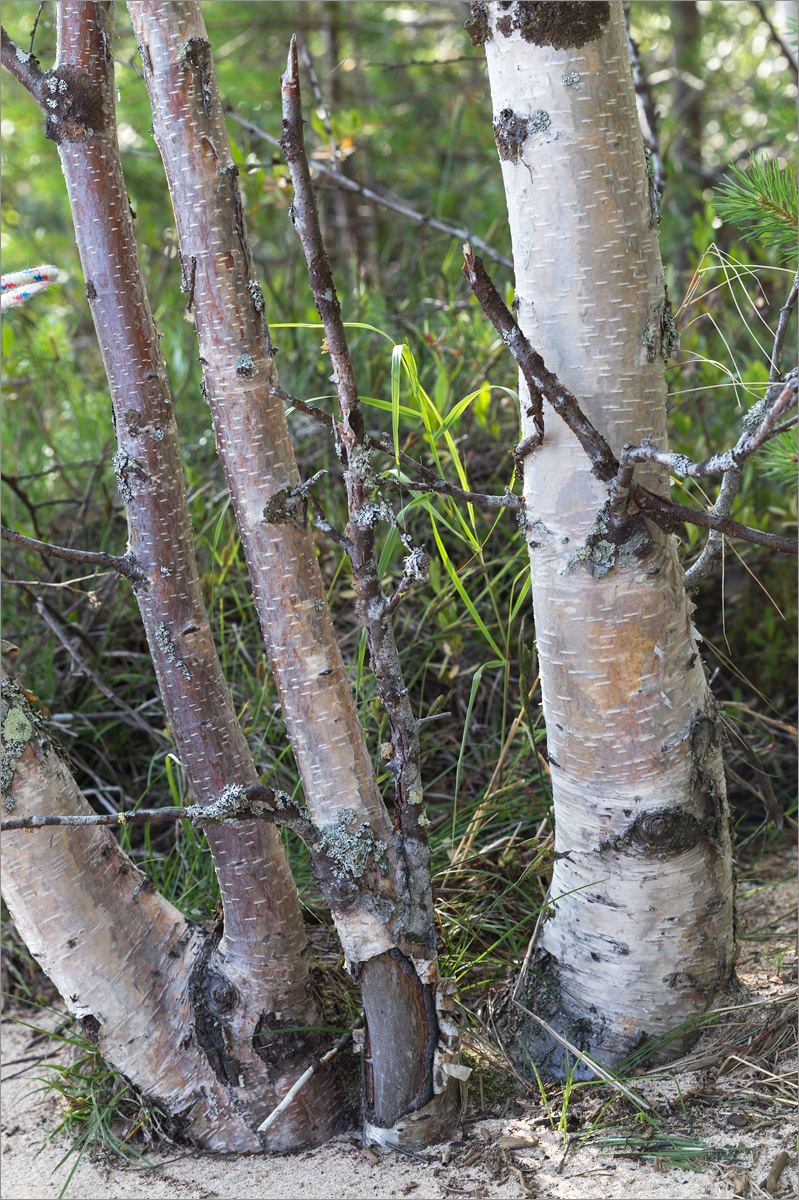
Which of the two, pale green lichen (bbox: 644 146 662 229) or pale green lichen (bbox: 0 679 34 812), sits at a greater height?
pale green lichen (bbox: 644 146 662 229)

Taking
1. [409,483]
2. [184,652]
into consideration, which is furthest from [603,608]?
[184,652]

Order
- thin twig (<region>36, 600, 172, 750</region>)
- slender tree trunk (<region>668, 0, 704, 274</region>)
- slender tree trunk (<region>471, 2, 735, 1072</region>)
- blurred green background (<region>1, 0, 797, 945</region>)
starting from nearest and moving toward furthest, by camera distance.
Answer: slender tree trunk (<region>471, 2, 735, 1072</region>)
blurred green background (<region>1, 0, 797, 945</region>)
thin twig (<region>36, 600, 172, 750</region>)
slender tree trunk (<region>668, 0, 704, 274</region>)

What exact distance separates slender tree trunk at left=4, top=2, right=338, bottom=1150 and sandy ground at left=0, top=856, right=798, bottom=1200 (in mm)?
86

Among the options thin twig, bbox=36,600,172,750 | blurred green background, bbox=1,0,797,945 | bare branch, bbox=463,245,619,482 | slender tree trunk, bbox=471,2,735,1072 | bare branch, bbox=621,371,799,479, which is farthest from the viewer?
thin twig, bbox=36,600,172,750

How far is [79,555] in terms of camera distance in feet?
3.65

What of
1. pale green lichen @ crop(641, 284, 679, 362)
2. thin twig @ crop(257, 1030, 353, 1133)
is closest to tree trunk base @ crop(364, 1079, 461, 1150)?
thin twig @ crop(257, 1030, 353, 1133)

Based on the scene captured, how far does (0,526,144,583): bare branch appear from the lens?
3.52 feet

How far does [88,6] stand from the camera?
1.14m

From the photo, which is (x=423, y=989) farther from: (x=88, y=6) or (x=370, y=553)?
(x=88, y=6)

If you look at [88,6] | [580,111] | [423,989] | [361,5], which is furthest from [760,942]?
[361,5]

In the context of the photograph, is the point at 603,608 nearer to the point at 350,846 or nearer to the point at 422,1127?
the point at 350,846

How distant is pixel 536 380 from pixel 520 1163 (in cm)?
95

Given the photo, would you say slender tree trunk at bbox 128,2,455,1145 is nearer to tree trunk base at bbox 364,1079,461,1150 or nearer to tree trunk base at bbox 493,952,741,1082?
tree trunk base at bbox 364,1079,461,1150

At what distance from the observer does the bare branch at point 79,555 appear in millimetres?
1073
